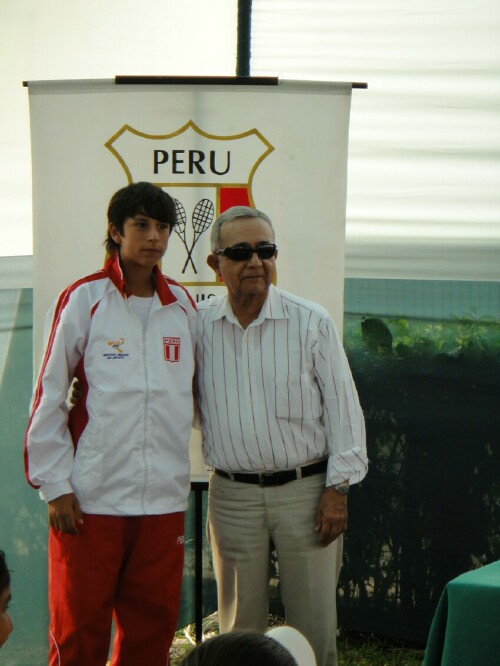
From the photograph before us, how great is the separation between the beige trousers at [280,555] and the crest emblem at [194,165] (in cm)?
86

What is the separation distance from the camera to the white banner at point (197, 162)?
10.5ft

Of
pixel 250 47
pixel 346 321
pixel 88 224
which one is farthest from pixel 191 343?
pixel 250 47

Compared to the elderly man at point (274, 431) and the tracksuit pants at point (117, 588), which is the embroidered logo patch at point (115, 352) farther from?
the tracksuit pants at point (117, 588)

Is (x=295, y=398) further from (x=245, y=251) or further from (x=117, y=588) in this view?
(x=117, y=588)

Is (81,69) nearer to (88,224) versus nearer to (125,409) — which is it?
(88,224)

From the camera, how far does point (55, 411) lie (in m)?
2.51

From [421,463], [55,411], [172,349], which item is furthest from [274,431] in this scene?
[421,463]

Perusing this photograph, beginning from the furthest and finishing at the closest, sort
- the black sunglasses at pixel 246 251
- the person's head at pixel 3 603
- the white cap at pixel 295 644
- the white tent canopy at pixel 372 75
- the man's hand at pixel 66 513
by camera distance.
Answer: the white tent canopy at pixel 372 75
the black sunglasses at pixel 246 251
the man's hand at pixel 66 513
the person's head at pixel 3 603
the white cap at pixel 295 644

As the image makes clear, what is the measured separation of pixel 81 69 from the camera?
368 cm

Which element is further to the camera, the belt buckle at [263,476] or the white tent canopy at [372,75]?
the white tent canopy at [372,75]

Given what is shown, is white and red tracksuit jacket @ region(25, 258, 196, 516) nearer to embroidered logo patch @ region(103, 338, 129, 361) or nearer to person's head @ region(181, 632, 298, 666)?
embroidered logo patch @ region(103, 338, 129, 361)

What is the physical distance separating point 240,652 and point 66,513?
1393 mm

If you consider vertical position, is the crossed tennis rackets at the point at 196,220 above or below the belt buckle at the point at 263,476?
above

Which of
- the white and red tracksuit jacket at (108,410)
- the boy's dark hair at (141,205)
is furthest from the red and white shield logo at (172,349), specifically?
the boy's dark hair at (141,205)
